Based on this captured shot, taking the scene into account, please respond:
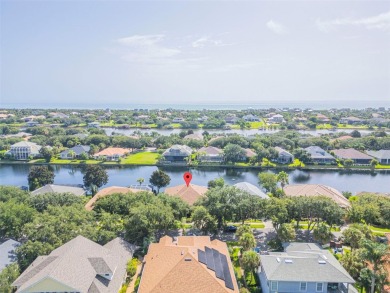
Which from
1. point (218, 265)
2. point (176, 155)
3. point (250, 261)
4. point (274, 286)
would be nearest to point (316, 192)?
point (250, 261)

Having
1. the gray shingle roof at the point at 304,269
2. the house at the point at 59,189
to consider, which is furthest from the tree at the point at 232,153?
the gray shingle roof at the point at 304,269

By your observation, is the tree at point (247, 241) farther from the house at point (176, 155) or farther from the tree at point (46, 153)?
the tree at point (46, 153)

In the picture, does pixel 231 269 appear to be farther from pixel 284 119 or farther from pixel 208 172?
pixel 284 119

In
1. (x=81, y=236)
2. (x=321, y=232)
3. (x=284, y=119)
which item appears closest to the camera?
(x=81, y=236)

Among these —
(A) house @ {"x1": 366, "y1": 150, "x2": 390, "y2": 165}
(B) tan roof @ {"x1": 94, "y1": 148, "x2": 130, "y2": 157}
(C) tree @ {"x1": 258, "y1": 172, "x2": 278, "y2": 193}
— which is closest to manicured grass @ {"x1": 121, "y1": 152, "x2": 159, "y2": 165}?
(B) tan roof @ {"x1": 94, "y1": 148, "x2": 130, "y2": 157}

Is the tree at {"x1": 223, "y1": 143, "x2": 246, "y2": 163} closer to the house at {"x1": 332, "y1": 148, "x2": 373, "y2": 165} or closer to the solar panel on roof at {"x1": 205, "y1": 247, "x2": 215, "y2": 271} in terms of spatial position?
the house at {"x1": 332, "y1": 148, "x2": 373, "y2": 165}

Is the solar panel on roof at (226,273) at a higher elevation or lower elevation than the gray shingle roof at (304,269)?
lower

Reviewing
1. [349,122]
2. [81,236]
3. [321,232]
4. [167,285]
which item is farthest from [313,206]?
[349,122]
